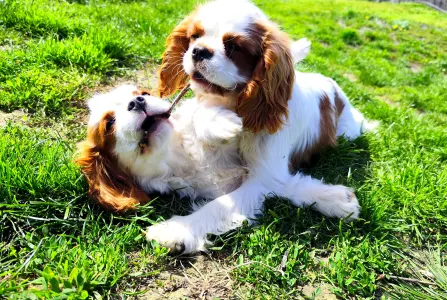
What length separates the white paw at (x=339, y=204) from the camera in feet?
10.1

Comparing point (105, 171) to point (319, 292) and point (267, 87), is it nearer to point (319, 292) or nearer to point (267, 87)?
point (267, 87)

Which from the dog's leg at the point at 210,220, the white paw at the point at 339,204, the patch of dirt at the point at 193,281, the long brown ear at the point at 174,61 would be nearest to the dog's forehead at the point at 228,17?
the long brown ear at the point at 174,61

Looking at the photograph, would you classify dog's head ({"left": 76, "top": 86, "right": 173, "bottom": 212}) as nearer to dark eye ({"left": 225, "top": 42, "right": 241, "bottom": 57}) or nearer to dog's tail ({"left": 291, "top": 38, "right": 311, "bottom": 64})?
dark eye ({"left": 225, "top": 42, "right": 241, "bottom": 57})

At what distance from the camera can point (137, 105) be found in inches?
121

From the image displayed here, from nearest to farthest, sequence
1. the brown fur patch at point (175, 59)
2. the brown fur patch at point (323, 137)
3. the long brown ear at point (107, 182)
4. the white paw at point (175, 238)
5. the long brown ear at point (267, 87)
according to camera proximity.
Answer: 1. the white paw at point (175, 238)
2. the long brown ear at point (107, 182)
3. the long brown ear at point (267, 87)
4. the brown fur patch at point (175, 59)
5. the brown fur patch at point (323, 137)

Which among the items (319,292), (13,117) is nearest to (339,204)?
(319,292)

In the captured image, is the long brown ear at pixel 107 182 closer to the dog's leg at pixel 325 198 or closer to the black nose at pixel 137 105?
the black nose at pixel 137 105

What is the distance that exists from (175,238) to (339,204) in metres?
1.24

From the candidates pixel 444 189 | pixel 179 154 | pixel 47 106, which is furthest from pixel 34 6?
pixel 444 189

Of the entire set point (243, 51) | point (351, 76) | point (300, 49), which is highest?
point (243, 51)

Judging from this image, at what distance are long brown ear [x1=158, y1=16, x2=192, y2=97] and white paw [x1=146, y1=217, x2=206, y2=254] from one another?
1478 mm

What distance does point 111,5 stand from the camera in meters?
7.43

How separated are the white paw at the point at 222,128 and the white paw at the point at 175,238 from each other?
2.14 feet

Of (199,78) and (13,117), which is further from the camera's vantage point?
(13,117)
